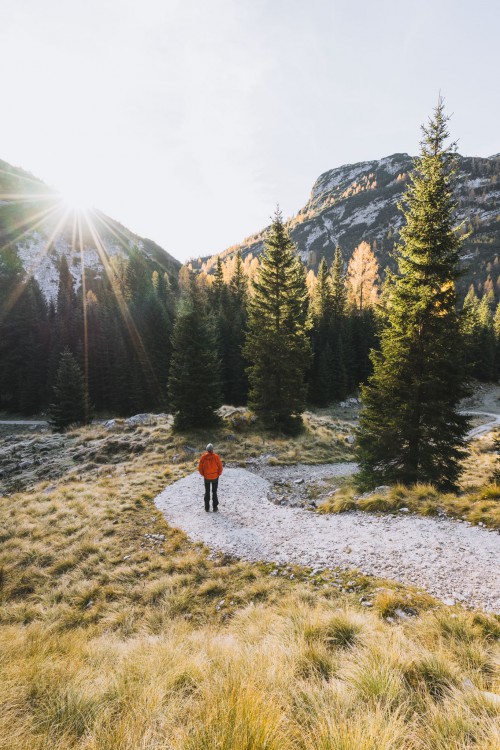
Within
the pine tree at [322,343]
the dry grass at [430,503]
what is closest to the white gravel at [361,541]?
the dry grass at [430,503]

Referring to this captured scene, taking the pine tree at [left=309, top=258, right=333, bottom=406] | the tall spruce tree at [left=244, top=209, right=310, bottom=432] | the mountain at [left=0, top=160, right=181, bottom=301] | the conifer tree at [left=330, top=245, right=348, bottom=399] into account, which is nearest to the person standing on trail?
the tall spruce tree at [left=244, top=209, right=310, bottom=432]

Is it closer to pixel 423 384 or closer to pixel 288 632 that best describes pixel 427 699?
pixel 288 632

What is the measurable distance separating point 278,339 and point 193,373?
6.73 m

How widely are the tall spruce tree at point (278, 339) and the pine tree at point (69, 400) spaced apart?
20.0 metres

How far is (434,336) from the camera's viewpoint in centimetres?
1123

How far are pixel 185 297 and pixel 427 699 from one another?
75.9 ft

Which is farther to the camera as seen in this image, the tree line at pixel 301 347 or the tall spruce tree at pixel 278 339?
the tall spruce tree at pixel 278 339

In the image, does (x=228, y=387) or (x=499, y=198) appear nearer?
(x=228, y=387)

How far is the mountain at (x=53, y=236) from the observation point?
97375 mm

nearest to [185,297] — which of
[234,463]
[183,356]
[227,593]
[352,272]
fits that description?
[183,356]

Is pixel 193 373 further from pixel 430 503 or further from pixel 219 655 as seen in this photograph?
pixel 219 655

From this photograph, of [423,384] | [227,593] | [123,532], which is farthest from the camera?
[423,384]

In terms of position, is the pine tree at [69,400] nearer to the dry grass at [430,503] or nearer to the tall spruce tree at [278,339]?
the tall spruce tree at [278,339]

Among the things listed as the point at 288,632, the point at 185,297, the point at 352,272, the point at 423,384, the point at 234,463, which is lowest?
the point at 234,463
